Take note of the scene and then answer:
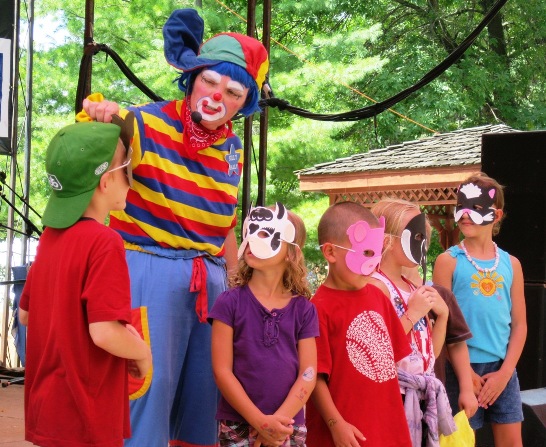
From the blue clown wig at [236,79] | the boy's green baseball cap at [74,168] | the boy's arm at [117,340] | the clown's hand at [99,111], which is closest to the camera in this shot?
the boy's arm at [117,340]

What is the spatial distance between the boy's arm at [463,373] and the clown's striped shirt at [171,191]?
1178mm

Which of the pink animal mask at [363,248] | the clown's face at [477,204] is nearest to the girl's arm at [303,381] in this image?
the pink animal mask at [363,248]

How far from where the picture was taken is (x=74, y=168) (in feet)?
7.85

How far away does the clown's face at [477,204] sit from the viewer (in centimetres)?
422

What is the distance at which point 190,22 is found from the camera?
133 inches

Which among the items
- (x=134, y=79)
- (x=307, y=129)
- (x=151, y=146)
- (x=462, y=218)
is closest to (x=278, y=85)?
(x=307, y=129)

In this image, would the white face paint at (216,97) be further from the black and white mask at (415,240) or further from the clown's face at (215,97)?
the black and white mask at (415,240)

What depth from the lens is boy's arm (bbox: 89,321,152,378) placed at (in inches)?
89.4

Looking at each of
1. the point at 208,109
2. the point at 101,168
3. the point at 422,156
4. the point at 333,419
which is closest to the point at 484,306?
the point at 333,419

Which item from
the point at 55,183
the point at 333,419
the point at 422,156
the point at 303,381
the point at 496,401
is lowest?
the point at 496,401

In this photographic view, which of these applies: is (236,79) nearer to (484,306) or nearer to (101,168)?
(101,168)

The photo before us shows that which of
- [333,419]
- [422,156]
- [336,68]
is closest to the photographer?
[333,419]

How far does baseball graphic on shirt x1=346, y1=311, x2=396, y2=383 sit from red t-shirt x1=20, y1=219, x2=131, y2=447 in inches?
39.2

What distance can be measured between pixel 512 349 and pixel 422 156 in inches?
374
